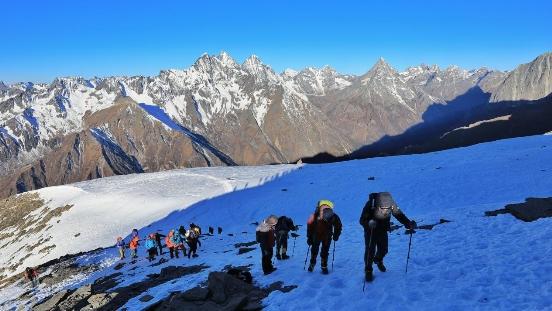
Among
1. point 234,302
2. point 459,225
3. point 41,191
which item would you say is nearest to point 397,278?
point 234,302

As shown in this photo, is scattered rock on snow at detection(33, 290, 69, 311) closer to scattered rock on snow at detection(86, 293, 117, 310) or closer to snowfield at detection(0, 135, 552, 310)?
scattered rock on snow at detection(86, 293, 117, 310)

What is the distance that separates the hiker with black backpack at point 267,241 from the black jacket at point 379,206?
5071 mm

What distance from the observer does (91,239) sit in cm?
5856

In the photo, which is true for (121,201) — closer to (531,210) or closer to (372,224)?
(531,210)

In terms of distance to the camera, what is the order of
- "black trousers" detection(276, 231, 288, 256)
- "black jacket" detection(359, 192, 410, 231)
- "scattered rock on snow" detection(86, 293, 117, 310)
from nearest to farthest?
"black jacket" detection(359, 192, 410, 231) → "scattered rock on snow" detection(86, 293, 117, 310) → "black trousers" detection(276, 231, 288, 256)

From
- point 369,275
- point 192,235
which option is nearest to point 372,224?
point 369,275

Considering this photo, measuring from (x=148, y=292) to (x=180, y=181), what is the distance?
57.4 m

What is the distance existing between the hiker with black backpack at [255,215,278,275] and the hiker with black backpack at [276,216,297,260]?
375 mm

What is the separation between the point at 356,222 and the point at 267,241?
16330 millimetres

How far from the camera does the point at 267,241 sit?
59.7 ft

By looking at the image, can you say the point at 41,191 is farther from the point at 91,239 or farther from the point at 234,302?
the point at 234,302

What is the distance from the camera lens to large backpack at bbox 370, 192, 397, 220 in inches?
540

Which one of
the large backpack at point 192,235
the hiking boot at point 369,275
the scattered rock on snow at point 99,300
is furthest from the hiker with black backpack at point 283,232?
the large backpack at point 192,235

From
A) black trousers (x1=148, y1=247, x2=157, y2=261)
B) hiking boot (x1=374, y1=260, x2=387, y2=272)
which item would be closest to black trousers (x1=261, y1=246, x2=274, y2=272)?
hiking boot (x1=374, y1=260, x2=387, y2=272)
